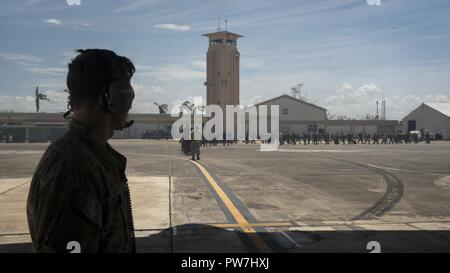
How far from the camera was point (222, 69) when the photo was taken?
72.6 meters

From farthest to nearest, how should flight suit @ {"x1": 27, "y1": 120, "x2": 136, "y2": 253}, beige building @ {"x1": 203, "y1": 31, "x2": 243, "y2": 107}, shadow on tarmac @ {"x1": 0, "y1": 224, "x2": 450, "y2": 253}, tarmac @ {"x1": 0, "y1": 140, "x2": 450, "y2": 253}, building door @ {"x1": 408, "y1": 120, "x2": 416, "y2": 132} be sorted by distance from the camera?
building door @ {"x1": 408, "y1": 120, "x2": 416, "y2": 132} → beige building @ {"x1": 203, "y1": 31, "x2": 243, "y2": 107} → tarmac @ {"x1": 0, "y1": 140, "x2": 450, "y2": 253} → shadow on tarmac @ {"x1": 0, "y1": 224, "x2": 450, "y2": 253} → flight suit @ {"x1": 27, "y1": 120, "x2": 136, "y2": 253}

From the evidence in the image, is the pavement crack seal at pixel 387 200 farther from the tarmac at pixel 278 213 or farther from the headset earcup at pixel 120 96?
the headset earcup at pixel 120 96

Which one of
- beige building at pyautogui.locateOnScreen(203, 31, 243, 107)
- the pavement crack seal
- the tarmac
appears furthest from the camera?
beige building at pyautogui.locateOnScreen(203, 31, 243, 107)

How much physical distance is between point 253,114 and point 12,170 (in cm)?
5976

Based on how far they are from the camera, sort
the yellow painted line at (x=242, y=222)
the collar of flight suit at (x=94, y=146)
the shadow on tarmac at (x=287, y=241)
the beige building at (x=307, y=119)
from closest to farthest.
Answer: the collar of flight suit at (x=94, y=146) → the shadow on tarmac at (x=287, y=241) → the yellow painted line at (x=242, y=222) → the beige building at (x=307, y=119)

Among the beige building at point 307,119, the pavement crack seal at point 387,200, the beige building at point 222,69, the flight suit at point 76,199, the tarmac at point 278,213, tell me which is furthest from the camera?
the beige building at point 307,119

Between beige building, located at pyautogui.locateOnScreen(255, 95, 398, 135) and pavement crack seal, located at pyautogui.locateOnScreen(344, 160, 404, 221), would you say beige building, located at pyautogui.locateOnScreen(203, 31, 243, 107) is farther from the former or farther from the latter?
pavement crack seal, located at pyautogui.locateOnScreen(344, 160, 404, 221)

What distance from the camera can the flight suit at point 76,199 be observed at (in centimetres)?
150

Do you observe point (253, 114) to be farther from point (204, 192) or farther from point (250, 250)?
point (250, 250)

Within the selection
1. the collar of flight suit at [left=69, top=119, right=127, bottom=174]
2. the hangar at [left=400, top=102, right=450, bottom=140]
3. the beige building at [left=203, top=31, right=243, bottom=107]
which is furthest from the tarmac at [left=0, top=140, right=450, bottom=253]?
the hangar at [left=400, top=102, right=450, bottom=140]

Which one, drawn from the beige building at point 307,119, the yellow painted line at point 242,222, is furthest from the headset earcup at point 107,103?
the beige building at point 307,119

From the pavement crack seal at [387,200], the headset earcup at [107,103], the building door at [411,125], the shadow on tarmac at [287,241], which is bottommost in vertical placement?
the shadow on tarmac at [287,241]

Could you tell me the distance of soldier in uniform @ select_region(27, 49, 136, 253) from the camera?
4.95ft

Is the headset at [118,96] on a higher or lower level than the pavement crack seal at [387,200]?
higher
